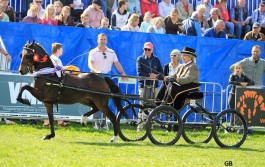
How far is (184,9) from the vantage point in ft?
83.0

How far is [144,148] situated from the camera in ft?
53.1

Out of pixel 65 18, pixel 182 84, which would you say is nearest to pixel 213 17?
pixel 65 18

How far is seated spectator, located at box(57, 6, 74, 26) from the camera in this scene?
21.8 m

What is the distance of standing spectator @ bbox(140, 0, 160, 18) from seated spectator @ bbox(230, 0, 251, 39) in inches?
102

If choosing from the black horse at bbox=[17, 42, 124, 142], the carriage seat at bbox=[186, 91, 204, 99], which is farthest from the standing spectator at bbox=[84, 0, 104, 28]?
the carriage seat at bbox=[186, 91, 204, 99]

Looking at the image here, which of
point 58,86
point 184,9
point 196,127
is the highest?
point 184,9

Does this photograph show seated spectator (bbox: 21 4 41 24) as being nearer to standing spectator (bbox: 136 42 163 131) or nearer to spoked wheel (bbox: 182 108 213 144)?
standing spectator (bbox: 136 42 163 131)

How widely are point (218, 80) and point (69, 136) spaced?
17.9ft

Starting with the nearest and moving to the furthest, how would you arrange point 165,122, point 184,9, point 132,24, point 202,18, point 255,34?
point 165,122
point 132,24
point 255,34
point 202,18
point 184,9

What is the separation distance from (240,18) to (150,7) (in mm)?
3115

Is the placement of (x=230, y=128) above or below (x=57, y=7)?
below

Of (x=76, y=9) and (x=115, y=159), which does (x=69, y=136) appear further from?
(x=76, y=9)

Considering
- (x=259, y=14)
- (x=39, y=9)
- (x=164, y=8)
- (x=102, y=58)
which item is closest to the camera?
(x=102, y=58)

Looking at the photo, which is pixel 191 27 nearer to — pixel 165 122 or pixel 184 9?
pixel 184 9
